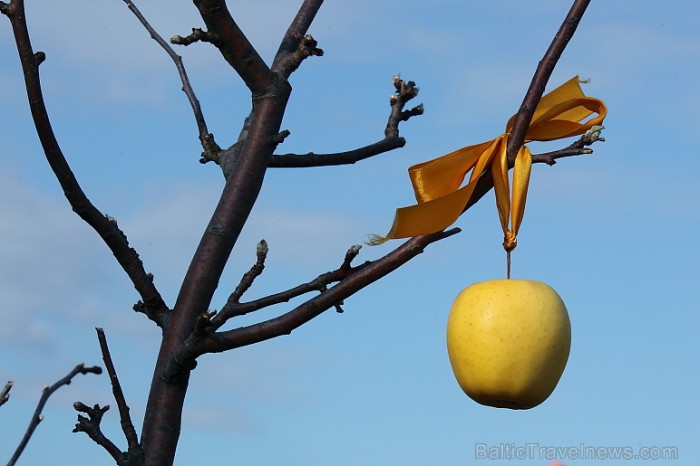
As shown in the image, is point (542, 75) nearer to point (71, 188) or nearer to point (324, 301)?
point (324, 301)

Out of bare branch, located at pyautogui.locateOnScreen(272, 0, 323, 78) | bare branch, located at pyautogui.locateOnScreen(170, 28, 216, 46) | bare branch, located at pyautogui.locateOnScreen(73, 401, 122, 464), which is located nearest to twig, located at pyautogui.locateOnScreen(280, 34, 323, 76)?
bare branch, located at pyautogui.locateOnScreen(272, 0, 323, 78)

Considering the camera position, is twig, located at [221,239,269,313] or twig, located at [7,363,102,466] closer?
twig, located at [7,363,102,466]

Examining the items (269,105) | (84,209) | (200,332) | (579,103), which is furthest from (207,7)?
(579,103)

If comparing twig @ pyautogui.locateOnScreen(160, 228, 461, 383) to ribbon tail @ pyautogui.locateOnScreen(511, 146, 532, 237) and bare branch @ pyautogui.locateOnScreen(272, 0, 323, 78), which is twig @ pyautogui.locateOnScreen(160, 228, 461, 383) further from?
bare branch @ pyautogui.locateOnScreen(272, 0, 323, 78)

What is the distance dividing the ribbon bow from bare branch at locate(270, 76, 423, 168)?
0.80 m

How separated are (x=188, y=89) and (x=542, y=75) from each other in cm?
165

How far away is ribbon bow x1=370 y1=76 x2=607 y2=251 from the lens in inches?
120

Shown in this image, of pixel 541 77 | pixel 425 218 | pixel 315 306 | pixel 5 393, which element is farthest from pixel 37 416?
pixel 541 77

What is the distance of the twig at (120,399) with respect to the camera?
310 centimetres

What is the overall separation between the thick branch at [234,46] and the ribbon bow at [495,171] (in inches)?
25.5

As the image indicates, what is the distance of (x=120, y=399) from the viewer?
10.5 ft

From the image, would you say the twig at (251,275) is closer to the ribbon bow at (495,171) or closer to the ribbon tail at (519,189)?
the ribbon bow at (495,171)

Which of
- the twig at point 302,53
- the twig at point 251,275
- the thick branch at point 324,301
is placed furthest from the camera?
the twig at point 302,53

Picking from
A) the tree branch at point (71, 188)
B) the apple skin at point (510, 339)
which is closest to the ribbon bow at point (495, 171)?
the apple skin at point (510, 339)
